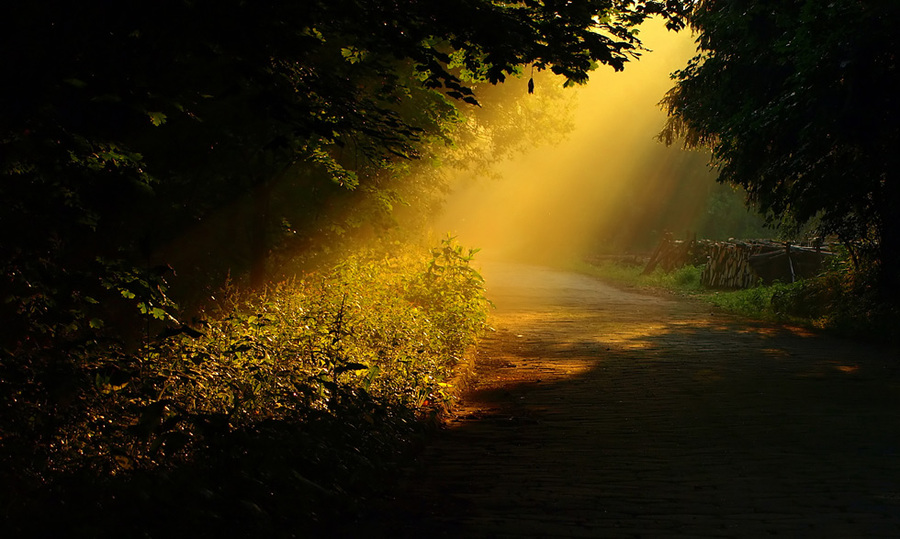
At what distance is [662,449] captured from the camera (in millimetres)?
6691

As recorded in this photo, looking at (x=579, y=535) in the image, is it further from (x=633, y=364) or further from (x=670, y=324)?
(x=670, y=324)

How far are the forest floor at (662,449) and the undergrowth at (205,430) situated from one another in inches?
18.3

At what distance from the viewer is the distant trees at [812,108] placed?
13.1m

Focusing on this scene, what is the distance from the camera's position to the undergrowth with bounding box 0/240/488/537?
432 cm

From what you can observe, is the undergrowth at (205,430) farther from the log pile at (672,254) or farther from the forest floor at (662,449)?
the log pile at (672,254)

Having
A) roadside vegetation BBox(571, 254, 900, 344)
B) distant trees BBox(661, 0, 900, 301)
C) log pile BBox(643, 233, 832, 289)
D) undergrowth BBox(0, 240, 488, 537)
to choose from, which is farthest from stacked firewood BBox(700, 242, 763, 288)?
undergrowth BBox(0, 240, 488, 537)

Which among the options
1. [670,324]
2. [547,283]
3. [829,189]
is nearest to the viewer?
[829,189]

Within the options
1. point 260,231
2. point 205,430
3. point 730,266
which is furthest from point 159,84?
point 730,266

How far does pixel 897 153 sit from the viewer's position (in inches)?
533

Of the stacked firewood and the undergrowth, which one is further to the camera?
the stacked firewood

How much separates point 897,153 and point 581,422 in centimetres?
942

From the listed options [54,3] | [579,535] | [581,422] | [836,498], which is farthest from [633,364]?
[54,3]

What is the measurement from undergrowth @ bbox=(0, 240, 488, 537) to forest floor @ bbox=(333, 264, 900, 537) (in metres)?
0.46

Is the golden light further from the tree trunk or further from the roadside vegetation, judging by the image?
the tree trunk
